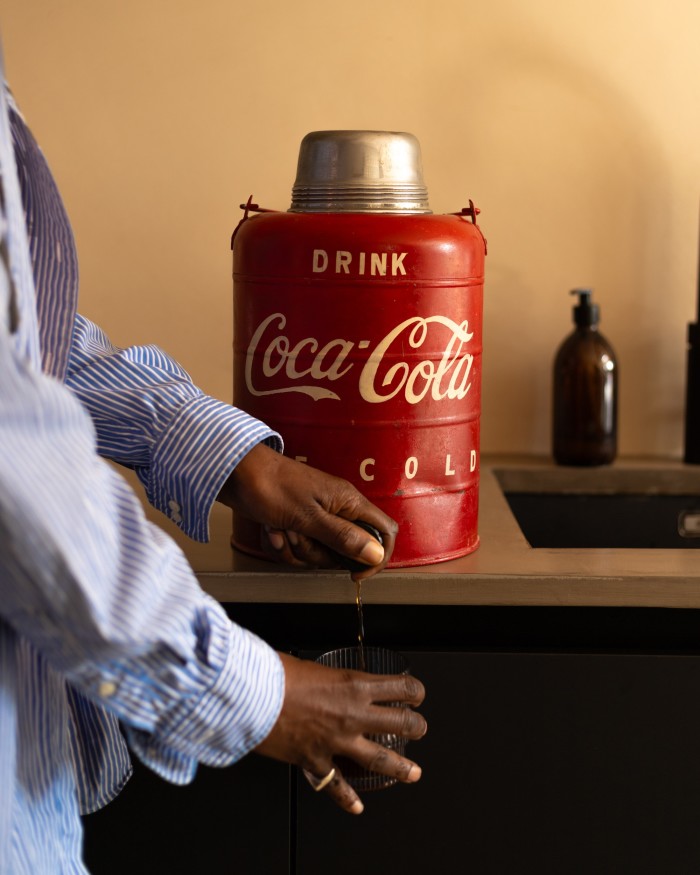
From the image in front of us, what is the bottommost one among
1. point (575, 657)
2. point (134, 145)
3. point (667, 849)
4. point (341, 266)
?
point (667, 849)

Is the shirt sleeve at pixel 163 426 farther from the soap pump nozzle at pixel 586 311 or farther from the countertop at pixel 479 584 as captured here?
the soap pump nozzle at pixel 586 311

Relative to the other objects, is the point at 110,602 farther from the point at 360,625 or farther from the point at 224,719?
the point at 360,625

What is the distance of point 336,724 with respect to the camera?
789 mm

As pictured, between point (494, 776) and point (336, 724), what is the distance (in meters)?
0.33

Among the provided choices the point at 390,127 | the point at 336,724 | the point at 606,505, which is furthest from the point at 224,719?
the point at 390,127

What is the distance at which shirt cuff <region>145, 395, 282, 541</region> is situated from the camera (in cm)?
96

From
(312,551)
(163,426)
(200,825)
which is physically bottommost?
(200,825)

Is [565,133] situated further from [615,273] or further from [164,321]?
[164,321]

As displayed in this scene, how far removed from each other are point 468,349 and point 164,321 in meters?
0.68

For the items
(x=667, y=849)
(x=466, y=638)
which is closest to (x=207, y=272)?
(x=466, y=638)

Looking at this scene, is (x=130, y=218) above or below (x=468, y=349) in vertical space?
above

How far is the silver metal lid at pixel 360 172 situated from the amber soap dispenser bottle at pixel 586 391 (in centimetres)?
51

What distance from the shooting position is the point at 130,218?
1.58 m

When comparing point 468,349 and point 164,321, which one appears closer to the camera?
point 468,349
